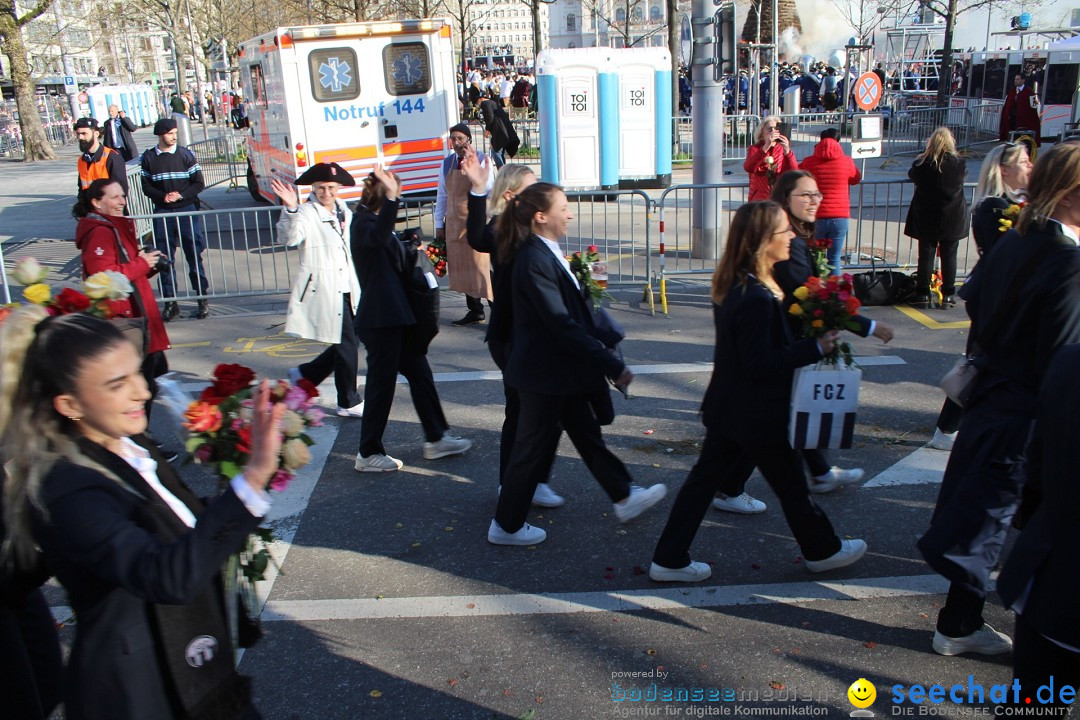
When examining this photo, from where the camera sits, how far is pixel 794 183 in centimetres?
508

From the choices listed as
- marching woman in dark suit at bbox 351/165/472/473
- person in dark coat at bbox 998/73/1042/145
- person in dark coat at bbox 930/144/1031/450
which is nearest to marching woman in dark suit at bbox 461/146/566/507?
marching woman in dark suit at bbox 351/165/472/473

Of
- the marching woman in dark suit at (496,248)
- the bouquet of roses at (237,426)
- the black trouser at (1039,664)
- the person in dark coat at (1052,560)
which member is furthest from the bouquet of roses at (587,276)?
the black trouser at (1039,664)

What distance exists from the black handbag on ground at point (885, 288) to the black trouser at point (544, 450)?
5.24m

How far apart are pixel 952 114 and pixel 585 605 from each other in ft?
78.7

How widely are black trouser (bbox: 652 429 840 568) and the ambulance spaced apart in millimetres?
10711

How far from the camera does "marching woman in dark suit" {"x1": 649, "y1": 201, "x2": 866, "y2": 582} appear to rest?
3844mm

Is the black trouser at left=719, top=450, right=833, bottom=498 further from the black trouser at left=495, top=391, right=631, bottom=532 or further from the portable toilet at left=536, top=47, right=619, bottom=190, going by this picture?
the portable toilet at left=536, top=47, right=619, bottom=190

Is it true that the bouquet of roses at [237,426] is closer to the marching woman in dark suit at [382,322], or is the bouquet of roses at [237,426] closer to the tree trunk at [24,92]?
the marching woman in dark suit at [382,322]

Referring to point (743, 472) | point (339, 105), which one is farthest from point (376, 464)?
point (339, 105)

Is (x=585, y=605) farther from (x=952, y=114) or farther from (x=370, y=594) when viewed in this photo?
(x=952, y=114)

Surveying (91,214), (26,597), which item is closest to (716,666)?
(26,597)

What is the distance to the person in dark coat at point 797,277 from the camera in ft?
14.6

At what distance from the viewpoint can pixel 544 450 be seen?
4562 mm

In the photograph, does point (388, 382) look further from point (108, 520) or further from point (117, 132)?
point (117, 132)
